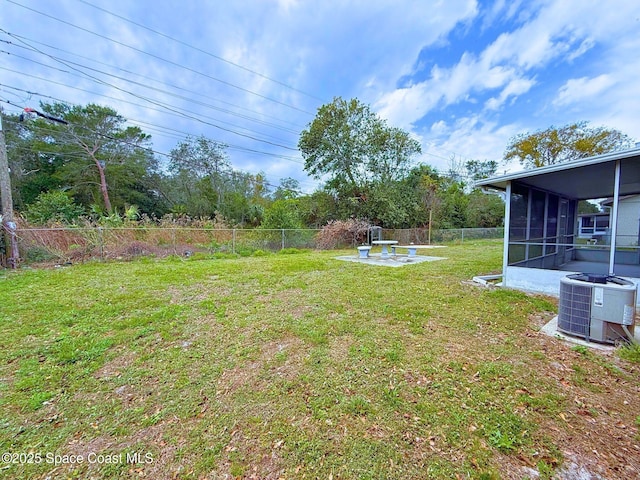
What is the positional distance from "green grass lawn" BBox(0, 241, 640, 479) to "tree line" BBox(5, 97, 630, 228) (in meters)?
9.87

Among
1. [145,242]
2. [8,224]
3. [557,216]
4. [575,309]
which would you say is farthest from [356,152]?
[8,224]

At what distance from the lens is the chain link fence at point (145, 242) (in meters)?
7.95

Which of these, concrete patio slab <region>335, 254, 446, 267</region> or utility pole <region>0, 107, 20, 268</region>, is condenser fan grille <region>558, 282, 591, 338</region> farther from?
utility pole <region>0, 107, 20, 268</region>

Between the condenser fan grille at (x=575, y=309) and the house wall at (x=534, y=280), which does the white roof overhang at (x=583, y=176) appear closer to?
the house wall at (x=534, y=280)

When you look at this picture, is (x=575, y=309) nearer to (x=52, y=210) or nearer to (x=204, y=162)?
(x=52, y=210)

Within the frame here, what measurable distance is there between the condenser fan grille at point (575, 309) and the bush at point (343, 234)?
10.7 meters

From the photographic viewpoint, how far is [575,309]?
10.0ft

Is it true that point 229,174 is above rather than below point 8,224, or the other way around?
above

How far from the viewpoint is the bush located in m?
13.7

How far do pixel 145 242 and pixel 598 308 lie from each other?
1171cm

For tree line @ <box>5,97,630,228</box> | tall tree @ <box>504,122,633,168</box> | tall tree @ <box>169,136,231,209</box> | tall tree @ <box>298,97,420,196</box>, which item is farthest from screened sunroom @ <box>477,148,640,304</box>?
tall tree @ <box>169,136,231,209</box>

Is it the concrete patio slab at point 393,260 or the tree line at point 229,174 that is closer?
the concrete patio slab at point 393,260

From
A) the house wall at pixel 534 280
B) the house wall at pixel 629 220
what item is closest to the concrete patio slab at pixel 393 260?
the house wall at pixel 534 280

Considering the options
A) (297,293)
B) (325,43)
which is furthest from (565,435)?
(325,43)
